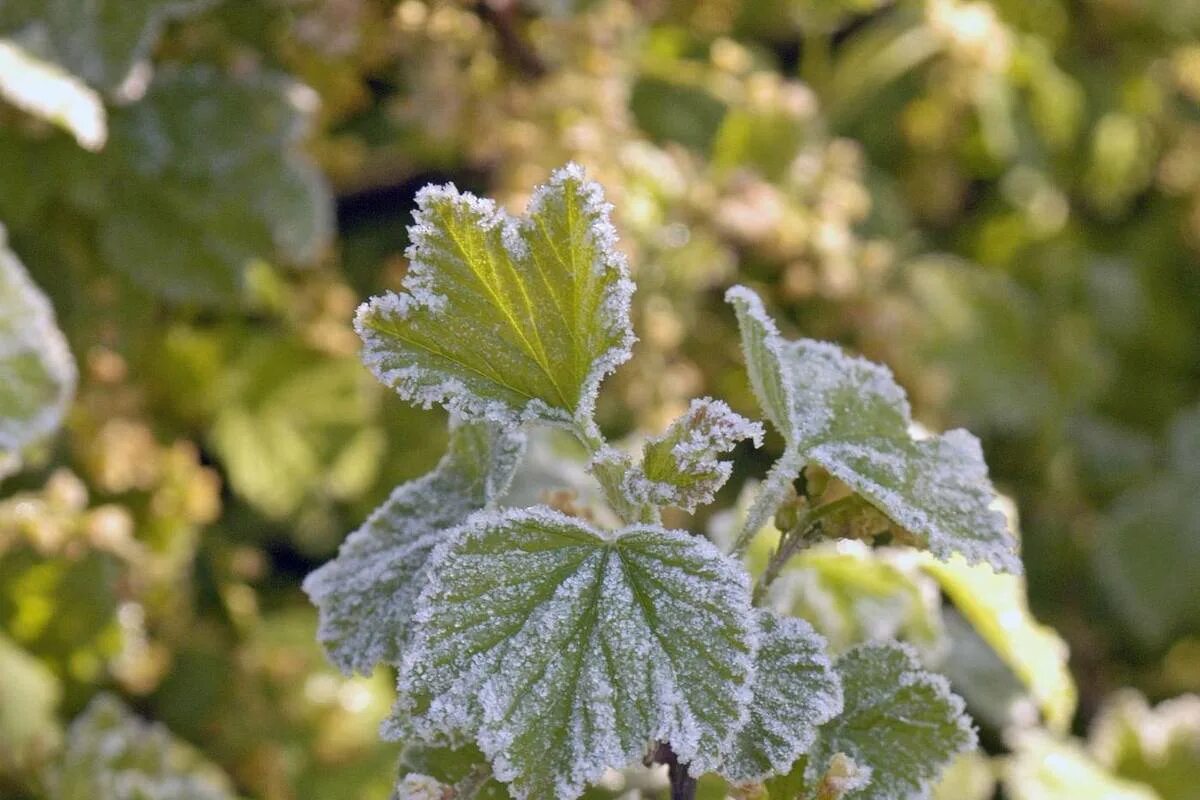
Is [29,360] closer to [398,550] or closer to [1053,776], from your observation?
[398,550]

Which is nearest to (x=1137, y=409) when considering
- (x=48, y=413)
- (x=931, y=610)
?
(x=931, y=610)

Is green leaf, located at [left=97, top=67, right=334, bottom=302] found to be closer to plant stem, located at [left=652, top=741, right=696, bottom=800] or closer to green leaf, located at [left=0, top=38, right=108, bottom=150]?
green leaf, located at [left=0, top=38, right=108, bottom=150]

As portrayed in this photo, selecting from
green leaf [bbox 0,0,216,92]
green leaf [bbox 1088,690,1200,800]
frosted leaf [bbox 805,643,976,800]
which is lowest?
frosted leaf [bbox 805,643,976,800]

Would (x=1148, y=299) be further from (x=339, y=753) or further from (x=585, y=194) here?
(x=585, y=194)

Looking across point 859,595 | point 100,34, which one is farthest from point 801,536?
point 100,34

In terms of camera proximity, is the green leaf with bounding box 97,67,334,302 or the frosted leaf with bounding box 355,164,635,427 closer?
the frosted leaf with bounding box 355,164,635,427

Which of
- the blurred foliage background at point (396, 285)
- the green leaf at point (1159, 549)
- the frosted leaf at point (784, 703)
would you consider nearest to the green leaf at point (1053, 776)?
the blurred foliage background at point (396, 285)

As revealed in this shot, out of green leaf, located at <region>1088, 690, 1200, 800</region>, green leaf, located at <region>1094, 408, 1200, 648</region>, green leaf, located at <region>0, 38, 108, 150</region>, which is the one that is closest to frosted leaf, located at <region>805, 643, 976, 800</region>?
green leaf, located at <region>0, 38, 108, 150</region>
